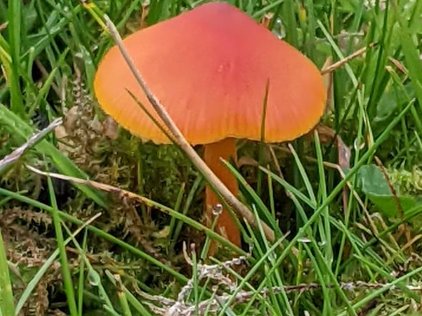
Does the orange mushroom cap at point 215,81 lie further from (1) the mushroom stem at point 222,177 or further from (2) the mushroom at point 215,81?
(1) the mushroom stem at point 222,177

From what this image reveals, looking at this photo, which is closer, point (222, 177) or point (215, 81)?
point (215, 81)

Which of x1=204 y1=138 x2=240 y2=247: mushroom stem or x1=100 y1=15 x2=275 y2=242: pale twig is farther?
x1=204 y1=138 x2=240 y2=247: mushroom stem

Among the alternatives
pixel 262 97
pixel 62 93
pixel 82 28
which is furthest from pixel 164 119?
pixel 82 28

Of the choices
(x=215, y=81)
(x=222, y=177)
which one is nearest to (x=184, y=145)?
(x=215, y=81)

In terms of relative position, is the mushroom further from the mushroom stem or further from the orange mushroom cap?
the mushroom stem

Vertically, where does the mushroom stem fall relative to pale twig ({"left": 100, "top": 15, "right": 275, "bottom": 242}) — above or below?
below

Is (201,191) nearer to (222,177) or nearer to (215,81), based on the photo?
(222,177)

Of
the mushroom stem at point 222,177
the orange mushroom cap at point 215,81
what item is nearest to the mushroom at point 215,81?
the orange mushroom cap at point 215,81

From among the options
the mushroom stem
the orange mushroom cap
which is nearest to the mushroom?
the orange mushroom cap
